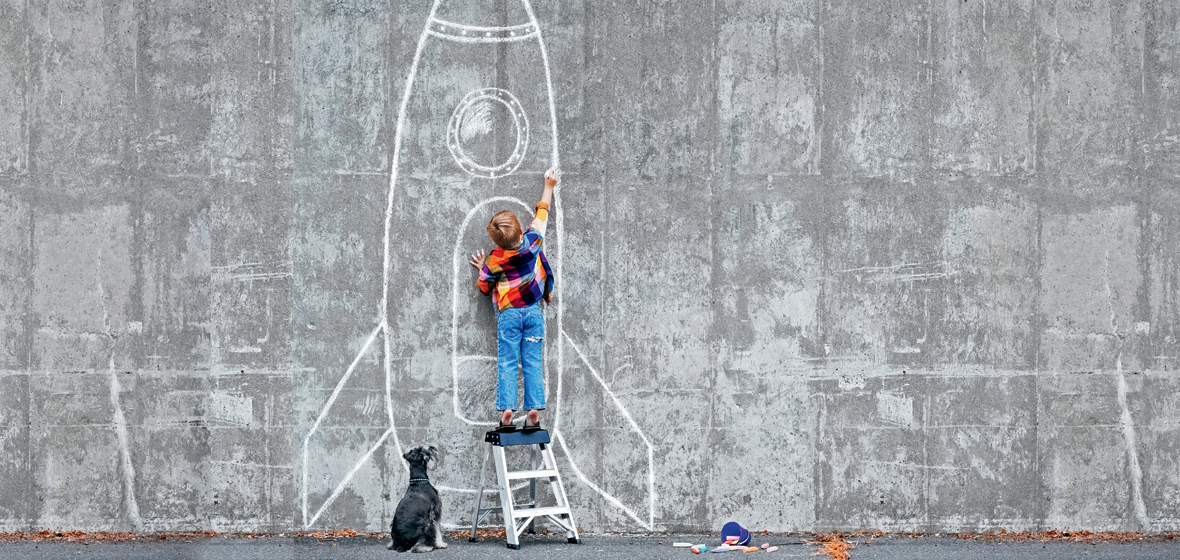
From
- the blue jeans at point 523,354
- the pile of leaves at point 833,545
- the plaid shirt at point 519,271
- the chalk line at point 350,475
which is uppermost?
the plaid shirt at point 519,271

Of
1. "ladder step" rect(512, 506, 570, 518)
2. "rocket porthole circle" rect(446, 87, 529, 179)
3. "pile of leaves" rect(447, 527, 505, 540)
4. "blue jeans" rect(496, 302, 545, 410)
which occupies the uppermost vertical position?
"rocket porthole circle" rect(446, 87, 529, 179)

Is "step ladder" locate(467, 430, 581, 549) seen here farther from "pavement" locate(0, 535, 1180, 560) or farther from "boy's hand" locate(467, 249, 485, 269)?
"boy's hand" locate(467, 249, 485, 269)

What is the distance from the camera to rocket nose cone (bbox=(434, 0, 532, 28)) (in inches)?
268

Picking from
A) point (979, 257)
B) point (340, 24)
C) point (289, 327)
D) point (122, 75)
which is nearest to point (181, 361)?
point (289, 327)

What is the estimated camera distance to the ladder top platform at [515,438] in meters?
6.46

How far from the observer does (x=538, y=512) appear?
6.48 meters

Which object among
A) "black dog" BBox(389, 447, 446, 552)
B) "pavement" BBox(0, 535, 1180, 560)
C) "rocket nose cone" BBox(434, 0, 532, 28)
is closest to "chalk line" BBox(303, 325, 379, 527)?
"pavement" BBox(0, 535, 1180, 560)

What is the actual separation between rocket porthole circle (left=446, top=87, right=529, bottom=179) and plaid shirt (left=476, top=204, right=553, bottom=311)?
0.43m

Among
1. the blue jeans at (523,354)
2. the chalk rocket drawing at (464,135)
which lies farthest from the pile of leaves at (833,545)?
the blue jeans at (523,354)

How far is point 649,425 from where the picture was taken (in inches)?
270

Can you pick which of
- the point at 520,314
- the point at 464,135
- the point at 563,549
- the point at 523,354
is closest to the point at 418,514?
the point at 563,549

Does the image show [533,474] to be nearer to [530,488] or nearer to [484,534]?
[530,488]

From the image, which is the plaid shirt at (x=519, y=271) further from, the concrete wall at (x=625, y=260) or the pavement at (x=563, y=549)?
the pavement at (x=563, y=549)

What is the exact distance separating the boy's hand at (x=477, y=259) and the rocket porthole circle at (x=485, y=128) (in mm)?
491
